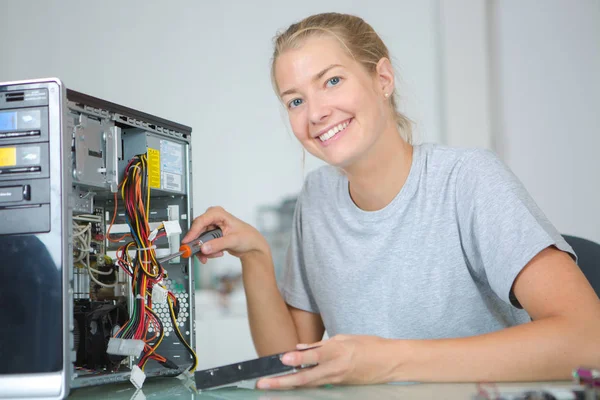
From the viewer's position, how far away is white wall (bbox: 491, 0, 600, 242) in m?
2.75

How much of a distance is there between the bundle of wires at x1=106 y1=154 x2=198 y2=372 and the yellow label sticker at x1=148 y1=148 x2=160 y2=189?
13 millimetres

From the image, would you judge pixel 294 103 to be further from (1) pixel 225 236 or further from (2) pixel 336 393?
(2) pixel 336 393

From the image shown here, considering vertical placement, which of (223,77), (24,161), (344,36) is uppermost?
(223,77)

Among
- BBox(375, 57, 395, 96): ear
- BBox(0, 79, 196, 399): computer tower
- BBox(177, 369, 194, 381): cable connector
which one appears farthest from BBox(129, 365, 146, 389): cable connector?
BBox(375, 57, 395, 96): ear

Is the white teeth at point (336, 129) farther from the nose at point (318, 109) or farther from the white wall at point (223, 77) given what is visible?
the white wall at point (223, 77)

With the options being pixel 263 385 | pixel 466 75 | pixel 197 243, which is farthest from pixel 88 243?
pixel 466 75

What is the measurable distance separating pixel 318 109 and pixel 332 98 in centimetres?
4

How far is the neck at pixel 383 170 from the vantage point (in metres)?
1.31

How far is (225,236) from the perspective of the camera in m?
1.30

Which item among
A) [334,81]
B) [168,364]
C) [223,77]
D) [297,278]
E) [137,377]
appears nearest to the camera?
[137,377]

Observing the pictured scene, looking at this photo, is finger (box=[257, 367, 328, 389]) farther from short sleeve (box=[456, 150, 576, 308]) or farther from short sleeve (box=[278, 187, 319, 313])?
short sleeve (box=[278, 187, 319, 313])

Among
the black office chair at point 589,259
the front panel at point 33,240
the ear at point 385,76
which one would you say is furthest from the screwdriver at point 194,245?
the black office chair at point 589,259

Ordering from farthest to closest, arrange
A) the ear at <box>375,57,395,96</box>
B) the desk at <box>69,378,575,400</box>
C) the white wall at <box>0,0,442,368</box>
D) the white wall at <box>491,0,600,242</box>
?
the white wall at <box>0,0,442,368</box> → the white wall at <box>491,0,600,242</box> → the ear at <box>375,57,395,96</box> → the desk at <box>69,378,575,400</box>

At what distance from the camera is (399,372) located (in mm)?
900
